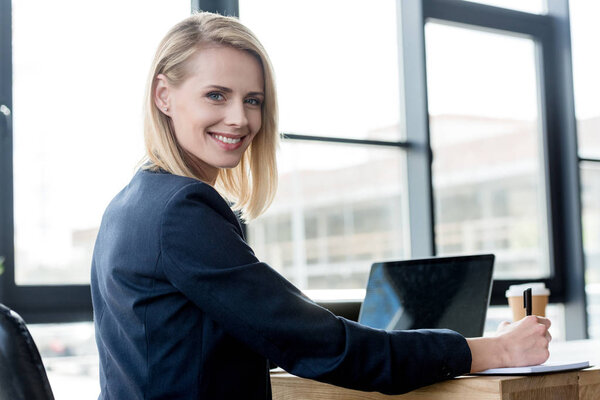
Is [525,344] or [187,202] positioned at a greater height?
[187,202]

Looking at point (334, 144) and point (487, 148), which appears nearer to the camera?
point (334, 144)

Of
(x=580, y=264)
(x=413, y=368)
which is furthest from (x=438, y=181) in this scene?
(x=413, y=368)

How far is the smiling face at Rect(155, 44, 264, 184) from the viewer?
1.32 m

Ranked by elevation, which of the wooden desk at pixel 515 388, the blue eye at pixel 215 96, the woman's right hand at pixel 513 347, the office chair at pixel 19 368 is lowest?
the wooden desk at pixel 515 388

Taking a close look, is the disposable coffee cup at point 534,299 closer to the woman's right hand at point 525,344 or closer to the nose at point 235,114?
the woman's right hand at point 525,344

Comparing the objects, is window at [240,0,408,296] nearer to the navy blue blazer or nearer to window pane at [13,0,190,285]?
window pane at [13,0,190,285]

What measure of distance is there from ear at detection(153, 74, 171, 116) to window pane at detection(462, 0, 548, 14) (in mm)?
2770

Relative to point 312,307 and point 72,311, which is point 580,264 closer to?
point 72,311

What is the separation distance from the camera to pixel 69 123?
2.64 meters

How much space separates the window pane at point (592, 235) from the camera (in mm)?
4090

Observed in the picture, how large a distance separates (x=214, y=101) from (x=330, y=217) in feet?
6.58

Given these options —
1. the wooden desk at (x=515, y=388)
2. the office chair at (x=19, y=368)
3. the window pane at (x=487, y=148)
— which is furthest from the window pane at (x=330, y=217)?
the office chair at (x=19, y=368)

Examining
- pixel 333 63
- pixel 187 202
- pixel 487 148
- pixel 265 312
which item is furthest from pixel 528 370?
pixel 487 148

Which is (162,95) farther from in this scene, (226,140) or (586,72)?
(586,72)
